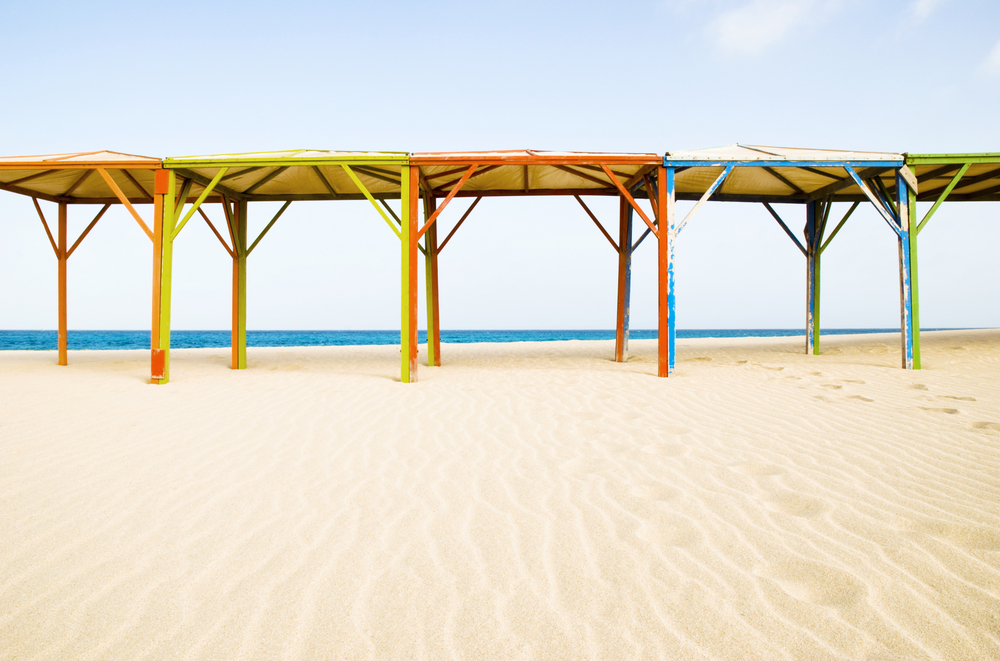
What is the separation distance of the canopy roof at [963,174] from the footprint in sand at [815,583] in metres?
8.38

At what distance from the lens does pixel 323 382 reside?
677cm

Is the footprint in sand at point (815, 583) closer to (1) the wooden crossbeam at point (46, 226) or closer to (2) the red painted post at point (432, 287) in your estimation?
(2) the red painted post at point (432, 287)

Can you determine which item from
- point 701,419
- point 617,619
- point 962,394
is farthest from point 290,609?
point 962,394

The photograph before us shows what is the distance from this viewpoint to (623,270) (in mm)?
9594

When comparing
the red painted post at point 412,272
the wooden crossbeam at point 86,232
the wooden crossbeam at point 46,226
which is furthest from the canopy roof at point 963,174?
the wooden crossbeam at point 46,226

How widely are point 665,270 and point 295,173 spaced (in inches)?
247

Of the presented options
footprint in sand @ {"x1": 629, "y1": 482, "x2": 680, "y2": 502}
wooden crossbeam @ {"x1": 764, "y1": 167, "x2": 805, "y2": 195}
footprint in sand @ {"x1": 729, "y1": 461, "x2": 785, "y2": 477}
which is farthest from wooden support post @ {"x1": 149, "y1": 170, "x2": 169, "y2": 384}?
wooden crossbeam @ {"x1": 764, "y1": 167, "x2": 805, "y2": 195}

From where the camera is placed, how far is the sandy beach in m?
1.67

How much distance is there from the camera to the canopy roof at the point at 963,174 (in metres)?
7.58

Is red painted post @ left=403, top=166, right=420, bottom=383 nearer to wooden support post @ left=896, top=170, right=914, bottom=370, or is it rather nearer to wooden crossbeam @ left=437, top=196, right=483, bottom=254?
wooden crossbeam @ left=437, top=196, right=483, bottom=254

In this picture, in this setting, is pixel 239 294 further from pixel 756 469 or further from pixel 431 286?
pixel 756 469

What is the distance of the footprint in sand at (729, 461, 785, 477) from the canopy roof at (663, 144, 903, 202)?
527cm

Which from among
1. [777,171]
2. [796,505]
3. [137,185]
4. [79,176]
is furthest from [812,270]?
[79,176]

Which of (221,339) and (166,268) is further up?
(166,268)
